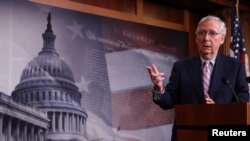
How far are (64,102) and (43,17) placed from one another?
77cm

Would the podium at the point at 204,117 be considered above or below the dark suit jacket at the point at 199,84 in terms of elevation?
below

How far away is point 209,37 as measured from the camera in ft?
7.19

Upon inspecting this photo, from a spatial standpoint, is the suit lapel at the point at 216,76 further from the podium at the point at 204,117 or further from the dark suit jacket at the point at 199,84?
the podium at the point at 204,117

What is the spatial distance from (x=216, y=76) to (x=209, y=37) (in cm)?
22

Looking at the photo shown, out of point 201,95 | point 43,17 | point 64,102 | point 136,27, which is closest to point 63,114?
point 64,102

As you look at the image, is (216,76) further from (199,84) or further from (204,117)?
(204,117)

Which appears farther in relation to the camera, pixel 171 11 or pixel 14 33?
pixel 171 11

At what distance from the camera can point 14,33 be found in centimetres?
329

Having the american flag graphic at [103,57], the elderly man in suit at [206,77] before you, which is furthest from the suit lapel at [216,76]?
the american flag graphic at [103,57]

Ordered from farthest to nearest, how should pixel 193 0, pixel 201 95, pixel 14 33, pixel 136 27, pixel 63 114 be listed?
pixel 193 0
pixel 136 27
pixel 63 114
pixel 14 33
pixel 201 95

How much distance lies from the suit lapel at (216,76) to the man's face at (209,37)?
0.21 feet

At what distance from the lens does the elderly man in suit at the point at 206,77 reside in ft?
6.97

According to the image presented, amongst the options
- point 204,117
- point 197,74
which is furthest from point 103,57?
point 204,117

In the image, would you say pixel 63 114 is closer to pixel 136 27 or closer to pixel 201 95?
pixel 136 27
